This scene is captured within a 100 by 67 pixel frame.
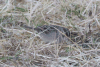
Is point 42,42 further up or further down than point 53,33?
further down

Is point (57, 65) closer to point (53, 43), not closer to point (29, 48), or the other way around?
point (53, 43)

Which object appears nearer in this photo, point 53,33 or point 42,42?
point 53,33

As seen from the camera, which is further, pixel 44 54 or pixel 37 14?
pixel 37 14

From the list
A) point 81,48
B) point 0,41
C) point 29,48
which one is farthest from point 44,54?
point 0,41
